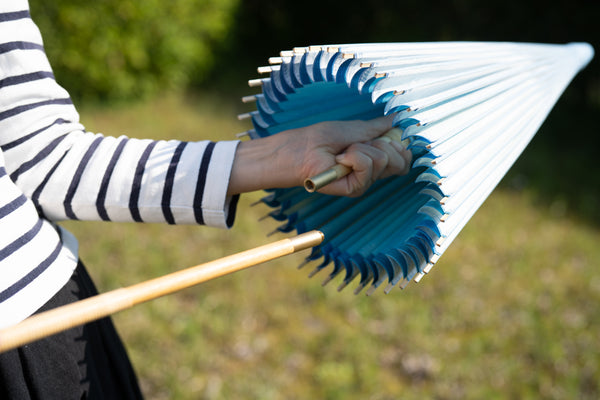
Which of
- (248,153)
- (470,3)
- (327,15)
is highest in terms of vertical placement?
(248,153)

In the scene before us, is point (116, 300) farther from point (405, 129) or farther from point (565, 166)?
point (565, 166)

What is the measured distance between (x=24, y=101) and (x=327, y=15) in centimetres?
570

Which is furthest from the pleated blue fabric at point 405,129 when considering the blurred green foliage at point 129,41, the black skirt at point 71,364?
the blurred green foliage at point 129,41

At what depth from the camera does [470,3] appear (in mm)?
5152

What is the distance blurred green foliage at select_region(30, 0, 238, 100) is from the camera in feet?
15.4

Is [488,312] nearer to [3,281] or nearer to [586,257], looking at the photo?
[586,257]

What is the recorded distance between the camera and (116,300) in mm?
692

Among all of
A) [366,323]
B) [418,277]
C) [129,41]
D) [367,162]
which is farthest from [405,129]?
[129,41]

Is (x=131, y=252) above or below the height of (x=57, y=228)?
below

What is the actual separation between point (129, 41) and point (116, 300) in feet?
15.7

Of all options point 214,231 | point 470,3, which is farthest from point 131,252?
point 470,3

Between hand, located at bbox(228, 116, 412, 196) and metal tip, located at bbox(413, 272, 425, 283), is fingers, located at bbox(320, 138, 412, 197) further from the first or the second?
metal tip, located at bbox(413, 272, 425, 283)

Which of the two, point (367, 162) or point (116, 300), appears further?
point (367, 162)

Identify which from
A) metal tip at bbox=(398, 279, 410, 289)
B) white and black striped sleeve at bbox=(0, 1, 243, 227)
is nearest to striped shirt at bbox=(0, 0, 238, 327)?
white and black striped sleeve at bbox=(0, 1, 243, 227)
